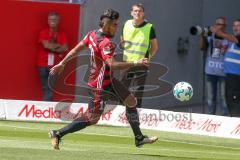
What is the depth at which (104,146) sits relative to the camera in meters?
14.7

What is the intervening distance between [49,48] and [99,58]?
6775 millimetres

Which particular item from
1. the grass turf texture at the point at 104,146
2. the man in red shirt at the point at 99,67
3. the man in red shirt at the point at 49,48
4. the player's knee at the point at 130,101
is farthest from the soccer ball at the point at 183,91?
the man in red shirt at the point at 99,67

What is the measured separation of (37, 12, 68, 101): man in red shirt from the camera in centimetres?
2006

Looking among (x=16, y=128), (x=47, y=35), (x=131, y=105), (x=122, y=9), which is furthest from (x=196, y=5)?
(x=131, y=105)

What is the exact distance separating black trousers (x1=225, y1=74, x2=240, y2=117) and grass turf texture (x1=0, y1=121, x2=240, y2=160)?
227cm

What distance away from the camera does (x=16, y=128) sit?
16.8 m

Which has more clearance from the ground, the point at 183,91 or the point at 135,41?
the point at 135,41

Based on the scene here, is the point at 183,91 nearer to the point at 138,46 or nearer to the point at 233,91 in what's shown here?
the point at 138,46

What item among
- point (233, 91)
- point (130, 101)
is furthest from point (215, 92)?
point (130, 101)

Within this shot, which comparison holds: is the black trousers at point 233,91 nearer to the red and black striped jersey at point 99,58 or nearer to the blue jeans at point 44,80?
the blue jeans at point 44,80

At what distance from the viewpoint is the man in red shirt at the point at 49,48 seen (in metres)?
20.1

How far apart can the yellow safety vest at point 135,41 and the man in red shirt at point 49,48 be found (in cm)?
298

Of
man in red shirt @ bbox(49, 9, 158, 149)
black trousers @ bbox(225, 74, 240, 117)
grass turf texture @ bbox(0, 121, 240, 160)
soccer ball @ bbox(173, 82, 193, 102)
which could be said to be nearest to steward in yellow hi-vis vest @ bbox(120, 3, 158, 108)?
soccer ball @ bbox(173, 82, 193, 102)

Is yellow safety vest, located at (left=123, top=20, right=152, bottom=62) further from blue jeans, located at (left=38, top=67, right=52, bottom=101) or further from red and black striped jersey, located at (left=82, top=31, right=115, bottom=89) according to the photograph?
red and black striped jersey, located at (left=82, top=31, right=115, bottom=89)
